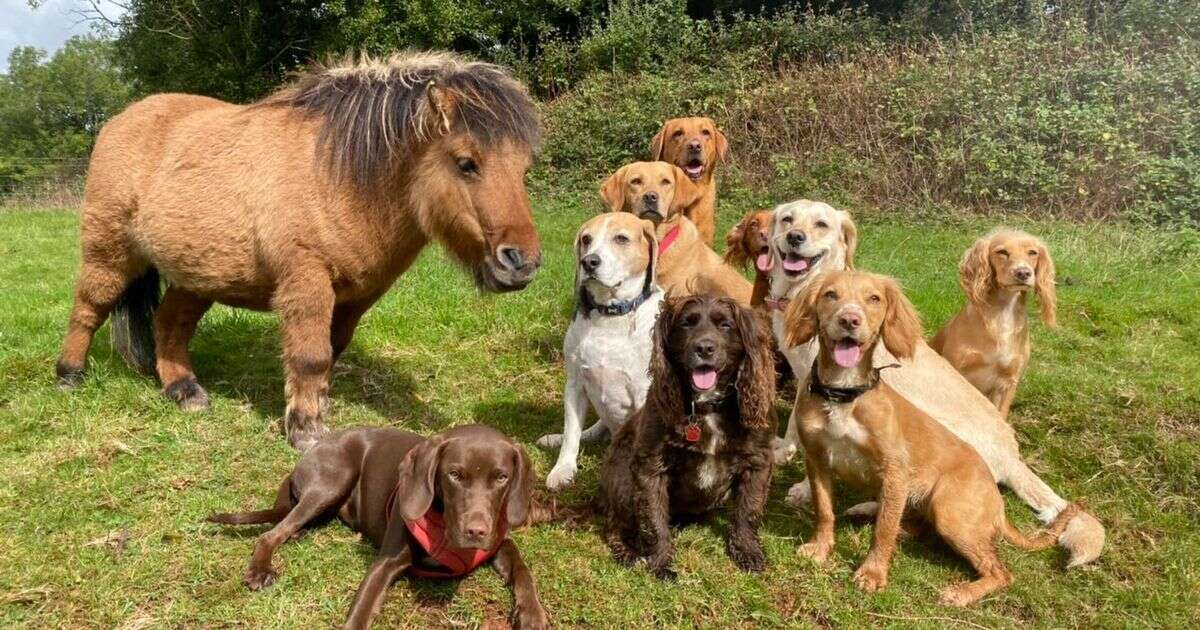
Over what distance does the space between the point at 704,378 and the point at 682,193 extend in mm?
2741

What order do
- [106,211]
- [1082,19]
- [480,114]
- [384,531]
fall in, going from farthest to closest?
1. [1082,19]
2. [106,211]
3. [480,114]
4. [384,531]

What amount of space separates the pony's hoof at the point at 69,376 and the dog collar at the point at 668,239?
416 cm

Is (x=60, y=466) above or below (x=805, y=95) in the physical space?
below

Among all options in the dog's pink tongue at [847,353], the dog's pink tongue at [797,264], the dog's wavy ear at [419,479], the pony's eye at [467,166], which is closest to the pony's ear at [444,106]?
the pony's eye at [467,166]

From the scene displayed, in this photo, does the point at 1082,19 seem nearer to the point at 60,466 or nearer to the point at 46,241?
the point at 60,466

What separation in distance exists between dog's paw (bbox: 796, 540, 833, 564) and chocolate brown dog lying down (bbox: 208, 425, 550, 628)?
4.39 feet

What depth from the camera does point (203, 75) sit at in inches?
981

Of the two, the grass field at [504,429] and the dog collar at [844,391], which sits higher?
the dog collar at [844,391]

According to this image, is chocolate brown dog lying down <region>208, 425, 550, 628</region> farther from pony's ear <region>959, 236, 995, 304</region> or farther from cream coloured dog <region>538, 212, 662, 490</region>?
pony's ear <region>959, 236, 995, 304</region>

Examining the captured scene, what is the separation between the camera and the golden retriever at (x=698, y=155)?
643 centimetres

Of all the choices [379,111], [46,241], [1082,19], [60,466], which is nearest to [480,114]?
[379,111]

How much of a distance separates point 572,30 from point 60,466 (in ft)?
76.4

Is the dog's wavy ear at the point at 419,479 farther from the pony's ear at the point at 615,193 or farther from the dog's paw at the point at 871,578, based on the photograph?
the pony's ear at the point at 615,193

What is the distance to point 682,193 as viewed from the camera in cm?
596
